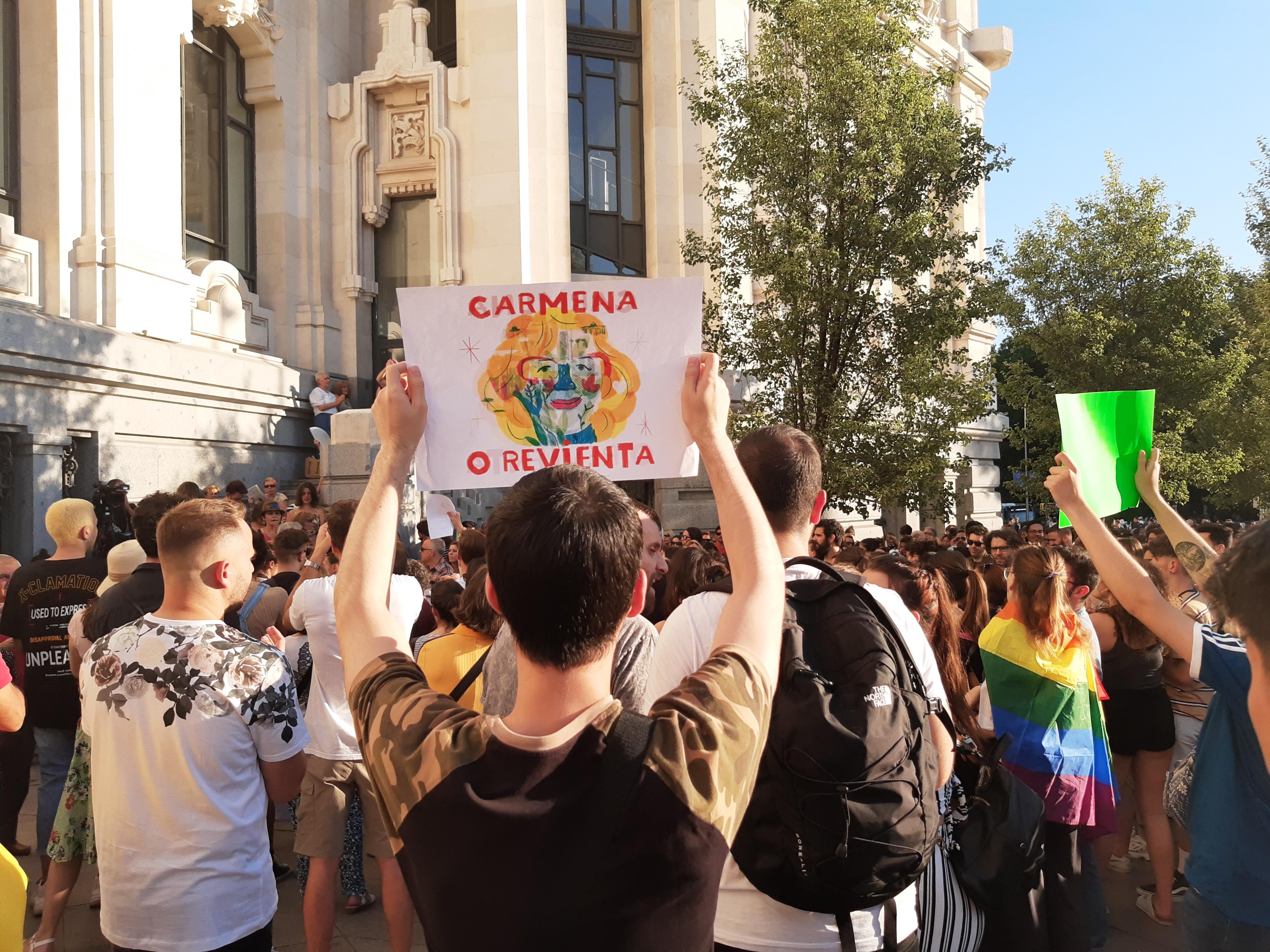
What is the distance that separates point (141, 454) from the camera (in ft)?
43.6

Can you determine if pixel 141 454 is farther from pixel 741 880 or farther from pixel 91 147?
pixel 741 880

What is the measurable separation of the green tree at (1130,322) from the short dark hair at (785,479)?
1895 centimetres

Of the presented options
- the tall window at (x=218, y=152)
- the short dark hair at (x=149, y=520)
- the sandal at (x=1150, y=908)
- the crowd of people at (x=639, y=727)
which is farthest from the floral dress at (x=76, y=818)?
the tall window at (x=218, y=152)

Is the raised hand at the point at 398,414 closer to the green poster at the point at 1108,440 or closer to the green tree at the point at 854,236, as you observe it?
the green poster at the point at 1108,440

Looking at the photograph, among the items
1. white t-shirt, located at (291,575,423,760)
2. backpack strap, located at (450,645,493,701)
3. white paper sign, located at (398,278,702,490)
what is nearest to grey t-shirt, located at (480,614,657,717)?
backpack strap, located at (450,645,493,701)

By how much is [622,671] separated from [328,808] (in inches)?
102

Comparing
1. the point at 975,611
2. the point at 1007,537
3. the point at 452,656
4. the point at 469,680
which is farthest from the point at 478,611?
the point at 1007,537

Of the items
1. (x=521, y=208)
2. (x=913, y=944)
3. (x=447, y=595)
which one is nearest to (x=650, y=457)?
(x=913, y=944)

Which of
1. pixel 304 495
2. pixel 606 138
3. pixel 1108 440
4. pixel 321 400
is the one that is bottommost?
pixel 304 495

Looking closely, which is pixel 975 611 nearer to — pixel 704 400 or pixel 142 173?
pixel 704 400

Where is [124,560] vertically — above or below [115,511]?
below

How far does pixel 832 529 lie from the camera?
11414mm

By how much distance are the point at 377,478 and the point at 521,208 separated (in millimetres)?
16941

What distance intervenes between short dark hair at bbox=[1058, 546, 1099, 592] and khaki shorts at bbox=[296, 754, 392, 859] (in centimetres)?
340
